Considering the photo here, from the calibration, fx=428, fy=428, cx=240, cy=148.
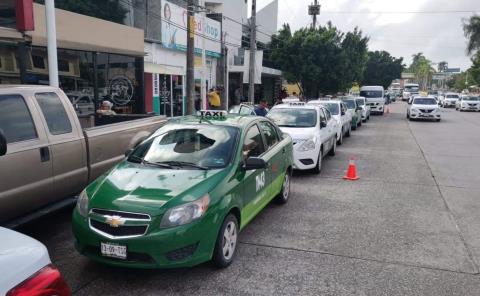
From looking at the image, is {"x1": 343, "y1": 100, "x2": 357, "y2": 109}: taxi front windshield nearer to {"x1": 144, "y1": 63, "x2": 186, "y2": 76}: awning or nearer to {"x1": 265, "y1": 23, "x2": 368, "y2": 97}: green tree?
{"x1": 265, "y1": 23, "x2": 368, "y2": 97}: green tree

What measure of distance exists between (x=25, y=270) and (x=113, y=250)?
1.90 meters

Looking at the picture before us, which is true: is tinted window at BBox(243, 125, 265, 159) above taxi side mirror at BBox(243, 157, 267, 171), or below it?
above

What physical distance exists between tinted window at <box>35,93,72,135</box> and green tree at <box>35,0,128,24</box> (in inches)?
729

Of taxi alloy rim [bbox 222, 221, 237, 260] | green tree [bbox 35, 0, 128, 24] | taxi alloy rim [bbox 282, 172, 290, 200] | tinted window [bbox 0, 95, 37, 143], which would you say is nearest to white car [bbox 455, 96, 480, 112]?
green tree [bbox 35, 0, 128, 24]

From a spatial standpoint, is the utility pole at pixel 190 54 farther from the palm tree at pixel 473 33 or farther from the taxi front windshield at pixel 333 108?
the palm tree at pixel 473 33

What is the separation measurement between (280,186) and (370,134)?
13177 mm

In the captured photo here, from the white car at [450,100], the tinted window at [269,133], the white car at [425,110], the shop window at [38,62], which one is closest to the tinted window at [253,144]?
the tinted window at [269,133]

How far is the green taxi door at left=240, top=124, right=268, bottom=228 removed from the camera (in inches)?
205

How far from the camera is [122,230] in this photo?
161 inches

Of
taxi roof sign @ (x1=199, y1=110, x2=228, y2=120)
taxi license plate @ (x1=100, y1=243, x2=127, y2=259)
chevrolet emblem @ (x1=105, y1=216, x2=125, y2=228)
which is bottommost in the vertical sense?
taxi license plate @ (x1=100, y1=243, x2=127, y2=259)

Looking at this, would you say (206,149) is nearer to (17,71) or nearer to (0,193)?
(0,193)

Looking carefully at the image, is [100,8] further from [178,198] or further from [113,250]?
[113,250]

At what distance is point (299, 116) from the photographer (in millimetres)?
10539

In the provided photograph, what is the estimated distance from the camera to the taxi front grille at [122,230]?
160 inches
